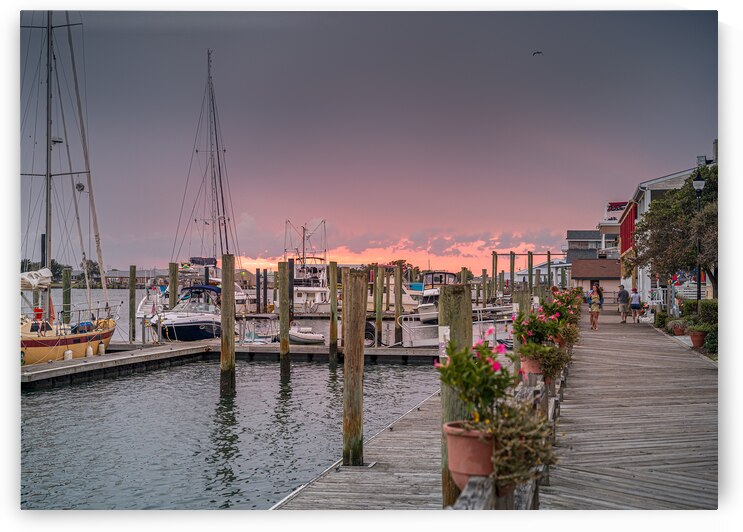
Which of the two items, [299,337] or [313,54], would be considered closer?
[313,54]

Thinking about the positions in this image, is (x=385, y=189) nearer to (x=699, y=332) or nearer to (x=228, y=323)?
(x=228, y=323)

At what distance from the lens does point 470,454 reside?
489cm

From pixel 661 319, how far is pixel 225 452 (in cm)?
1663

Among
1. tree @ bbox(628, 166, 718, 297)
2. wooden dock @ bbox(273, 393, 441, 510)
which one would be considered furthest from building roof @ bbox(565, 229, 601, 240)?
wooden dock @ bbox(273, 393, 441, 510)

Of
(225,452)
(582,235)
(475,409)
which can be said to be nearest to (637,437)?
(475,409)

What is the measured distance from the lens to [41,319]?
18.8 meters

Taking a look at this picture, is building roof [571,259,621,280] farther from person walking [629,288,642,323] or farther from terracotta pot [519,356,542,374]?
terracotta pot [519,356,542,374]

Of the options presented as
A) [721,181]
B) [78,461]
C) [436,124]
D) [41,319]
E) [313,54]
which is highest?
[313,54]

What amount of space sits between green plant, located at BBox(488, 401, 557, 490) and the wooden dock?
88.6 inches

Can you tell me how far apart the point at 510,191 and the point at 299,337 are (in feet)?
61.9

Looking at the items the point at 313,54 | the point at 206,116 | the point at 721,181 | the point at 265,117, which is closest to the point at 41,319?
the point at 206,116

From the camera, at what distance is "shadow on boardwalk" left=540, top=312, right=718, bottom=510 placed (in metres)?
6.80

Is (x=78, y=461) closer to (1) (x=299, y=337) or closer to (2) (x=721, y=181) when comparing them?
(2) (x=721, y=181)

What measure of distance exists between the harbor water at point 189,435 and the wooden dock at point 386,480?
4.49 ft
